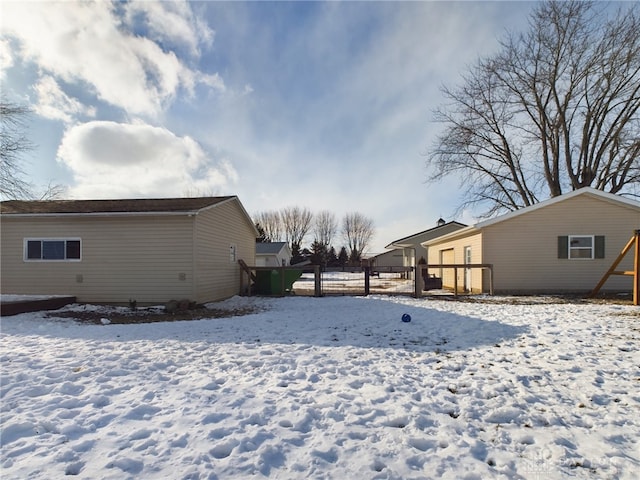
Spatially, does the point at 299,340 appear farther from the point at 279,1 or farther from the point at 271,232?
the point at 271,232

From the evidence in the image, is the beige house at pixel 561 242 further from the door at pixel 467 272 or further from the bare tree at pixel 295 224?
the bare tree at pixel 295 224

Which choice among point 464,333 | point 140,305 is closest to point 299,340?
point 464,333

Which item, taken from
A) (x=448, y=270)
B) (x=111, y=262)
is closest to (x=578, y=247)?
(x=448, y=270)

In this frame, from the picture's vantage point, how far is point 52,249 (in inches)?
468

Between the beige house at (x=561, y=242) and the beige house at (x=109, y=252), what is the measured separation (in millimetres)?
11315

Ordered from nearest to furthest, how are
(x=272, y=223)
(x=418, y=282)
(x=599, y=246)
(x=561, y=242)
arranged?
(x=418, y=282)
(x=599, y=246)
(x=561, y=242)
(x=272, y=223)

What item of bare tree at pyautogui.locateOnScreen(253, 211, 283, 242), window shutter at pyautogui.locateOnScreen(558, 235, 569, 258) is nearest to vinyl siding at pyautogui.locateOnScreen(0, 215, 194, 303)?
window shutter at pyautogui.locateOnScreen(558, 235, 569, 258)

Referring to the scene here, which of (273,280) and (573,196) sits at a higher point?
(573,196)

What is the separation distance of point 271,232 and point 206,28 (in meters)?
50.6

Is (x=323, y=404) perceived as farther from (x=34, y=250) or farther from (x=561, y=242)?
(x=561, y=242)

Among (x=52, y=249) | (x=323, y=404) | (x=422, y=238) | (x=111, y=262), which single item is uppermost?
(x=422, y=238)

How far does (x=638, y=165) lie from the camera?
64.9 feet

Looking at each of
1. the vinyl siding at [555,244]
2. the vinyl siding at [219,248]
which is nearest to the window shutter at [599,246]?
the vinyl siding at [555,244]

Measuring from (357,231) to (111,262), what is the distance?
55666 millimetres
